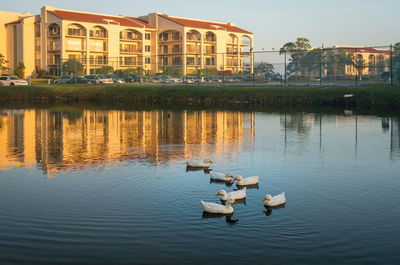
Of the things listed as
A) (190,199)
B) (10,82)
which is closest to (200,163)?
(190,199)

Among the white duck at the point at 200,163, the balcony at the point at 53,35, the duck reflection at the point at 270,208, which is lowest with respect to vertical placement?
the duck reflection at the point at 270,208

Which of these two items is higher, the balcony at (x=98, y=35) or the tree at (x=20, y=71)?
the balcony at (x=98, y=35)

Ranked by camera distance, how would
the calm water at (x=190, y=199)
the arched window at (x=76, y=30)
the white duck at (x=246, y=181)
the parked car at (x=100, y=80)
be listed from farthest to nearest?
the arched window at (x=76, y=30), the parked car at (x=100, y=80), the white duck at (x=246, y=181), the calm water at (x=190, y=199)

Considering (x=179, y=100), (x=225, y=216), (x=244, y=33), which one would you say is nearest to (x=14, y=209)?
(x=225, y=216)

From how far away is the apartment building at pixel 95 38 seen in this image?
8544 centimetres

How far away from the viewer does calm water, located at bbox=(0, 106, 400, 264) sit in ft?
23.0

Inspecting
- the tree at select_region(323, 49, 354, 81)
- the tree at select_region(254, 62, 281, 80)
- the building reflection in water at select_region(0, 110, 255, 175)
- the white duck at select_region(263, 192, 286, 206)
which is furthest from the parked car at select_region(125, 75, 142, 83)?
the white duck at select_region(263, 192, 286, 206)

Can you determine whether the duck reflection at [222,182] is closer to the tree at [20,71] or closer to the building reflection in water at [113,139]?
the building reflection in water at [113,139]

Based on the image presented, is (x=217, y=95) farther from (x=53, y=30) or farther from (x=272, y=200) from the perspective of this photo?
(x=53, y=30)

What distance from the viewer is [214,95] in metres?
40.4

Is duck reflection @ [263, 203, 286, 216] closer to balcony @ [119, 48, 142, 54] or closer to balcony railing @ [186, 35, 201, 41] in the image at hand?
balcony @ [119, 48, 142, 54]

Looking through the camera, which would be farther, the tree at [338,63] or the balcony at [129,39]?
the balcony at [129,39]

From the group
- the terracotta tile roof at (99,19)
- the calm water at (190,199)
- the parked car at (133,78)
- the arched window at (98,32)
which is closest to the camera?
the calm water at (190,199)

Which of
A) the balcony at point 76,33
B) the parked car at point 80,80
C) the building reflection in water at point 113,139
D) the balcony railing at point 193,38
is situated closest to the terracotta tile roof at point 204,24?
the balcony railing at point 193,38
